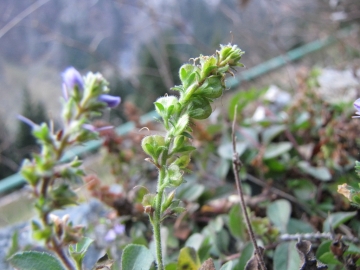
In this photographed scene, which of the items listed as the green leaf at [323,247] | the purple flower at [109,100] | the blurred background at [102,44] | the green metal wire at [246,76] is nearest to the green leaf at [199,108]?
the purple flower at [109,100]

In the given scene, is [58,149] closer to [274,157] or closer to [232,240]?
[232,240]

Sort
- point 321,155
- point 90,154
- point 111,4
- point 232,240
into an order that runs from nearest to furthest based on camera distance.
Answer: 1. point 232,240
2. point 321,155
3. point 90,154
4. point 111,4

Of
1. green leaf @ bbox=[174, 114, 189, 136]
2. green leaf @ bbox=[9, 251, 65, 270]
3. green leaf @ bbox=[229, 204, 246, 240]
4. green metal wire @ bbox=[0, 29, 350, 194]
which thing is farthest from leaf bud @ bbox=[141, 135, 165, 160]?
green metal wire @ bbox=[0, 29, 350, 194]

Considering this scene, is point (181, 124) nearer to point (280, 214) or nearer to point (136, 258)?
point (136, 258)

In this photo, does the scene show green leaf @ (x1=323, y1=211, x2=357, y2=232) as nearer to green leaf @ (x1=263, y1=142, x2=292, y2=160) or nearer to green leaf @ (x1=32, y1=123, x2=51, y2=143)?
green leaf @ (x1=263, y1=142, x2=292, y2=160)

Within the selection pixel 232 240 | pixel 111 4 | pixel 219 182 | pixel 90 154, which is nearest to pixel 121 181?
pixel 219 182

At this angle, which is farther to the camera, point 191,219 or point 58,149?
Answer: point 191,219
